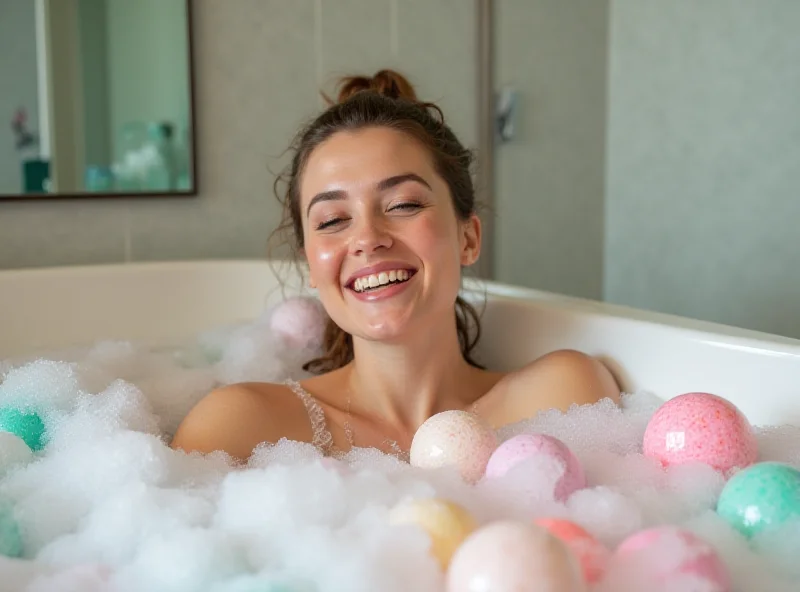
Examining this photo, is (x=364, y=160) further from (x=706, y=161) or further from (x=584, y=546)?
(x=706, y=161)

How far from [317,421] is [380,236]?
31 cm

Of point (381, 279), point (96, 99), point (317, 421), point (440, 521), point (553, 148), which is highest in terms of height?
point (96, 99)

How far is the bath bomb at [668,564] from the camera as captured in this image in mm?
771

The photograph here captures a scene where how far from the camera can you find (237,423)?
1.28 metres

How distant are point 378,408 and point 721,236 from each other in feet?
5.05

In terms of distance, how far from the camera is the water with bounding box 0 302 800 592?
0.80 metres

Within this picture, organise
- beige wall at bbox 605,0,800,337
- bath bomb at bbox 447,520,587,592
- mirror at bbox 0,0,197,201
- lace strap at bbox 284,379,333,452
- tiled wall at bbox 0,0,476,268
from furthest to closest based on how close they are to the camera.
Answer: beige wall at bbox 605,0,800,337 → tiled wall at bbox 0,0,476,268 → mirror at bbox 0,0,197,201 → lace strap at bbox 284,379,333,452 → bath bomb at bbox 447,520,587,592

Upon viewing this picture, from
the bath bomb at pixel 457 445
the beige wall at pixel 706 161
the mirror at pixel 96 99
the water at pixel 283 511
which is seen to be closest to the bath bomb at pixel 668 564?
the water at pixel 283 511

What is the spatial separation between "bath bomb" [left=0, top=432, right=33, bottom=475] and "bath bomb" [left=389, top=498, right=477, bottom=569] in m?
0.53

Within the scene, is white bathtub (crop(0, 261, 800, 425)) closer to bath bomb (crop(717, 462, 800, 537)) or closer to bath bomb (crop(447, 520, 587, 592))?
bath bomb (crop(717, 462, 800, 537))

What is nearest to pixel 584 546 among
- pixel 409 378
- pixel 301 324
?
pixel 409 378

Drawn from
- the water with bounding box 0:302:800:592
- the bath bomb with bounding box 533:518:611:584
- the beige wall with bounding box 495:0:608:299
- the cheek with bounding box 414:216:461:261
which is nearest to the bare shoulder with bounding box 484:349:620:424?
the water with bounding box 0:302:800:592

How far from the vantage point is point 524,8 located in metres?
2.74

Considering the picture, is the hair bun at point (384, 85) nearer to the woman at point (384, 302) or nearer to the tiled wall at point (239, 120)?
the woman at point (384, 302)
